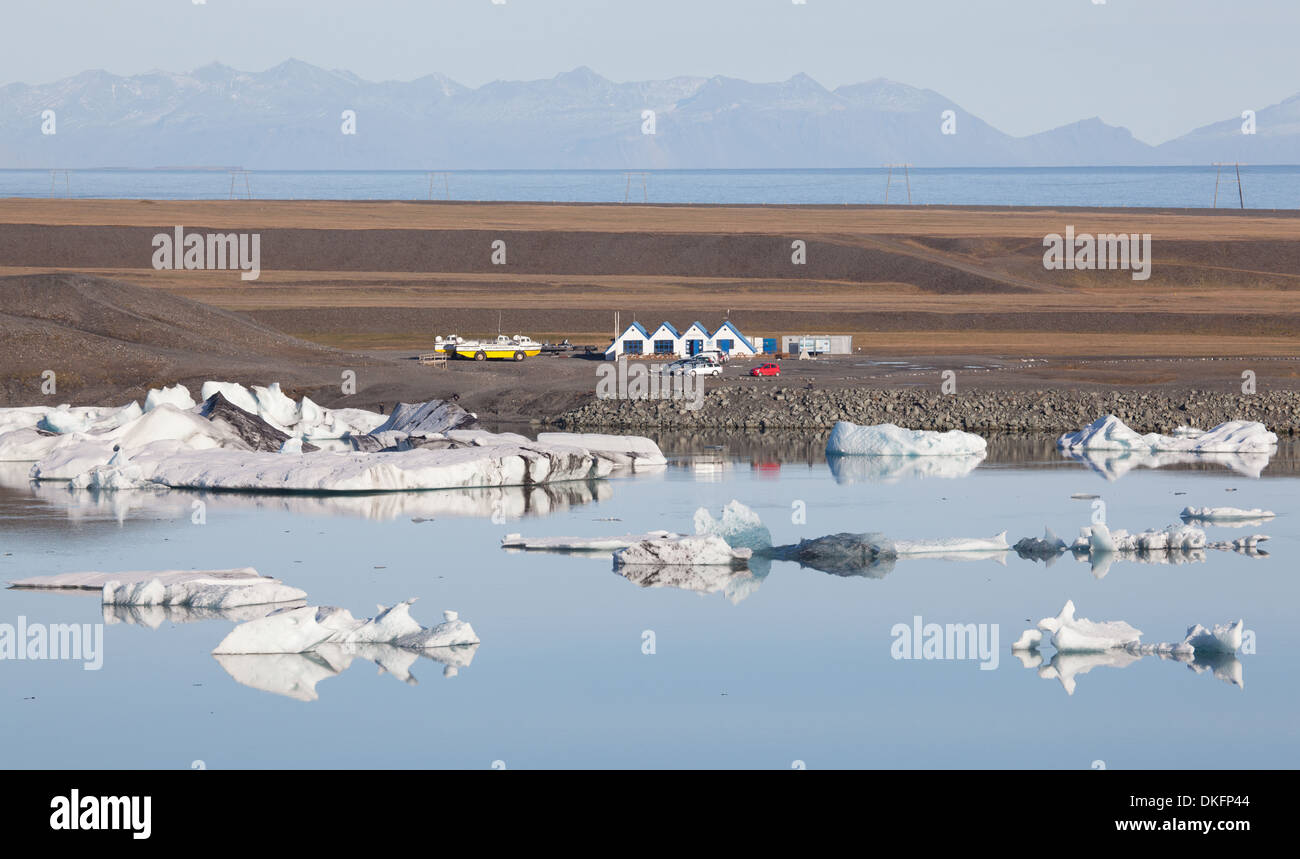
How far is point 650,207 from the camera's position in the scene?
5384 inches

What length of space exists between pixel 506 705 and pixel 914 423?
33622 millimetres

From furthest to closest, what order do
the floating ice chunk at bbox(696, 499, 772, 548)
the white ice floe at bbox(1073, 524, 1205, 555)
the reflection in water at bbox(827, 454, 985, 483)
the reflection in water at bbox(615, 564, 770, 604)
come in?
1. the reflection in water at bbox(827, 454, 985, 483)
2. the white ice floe at bbox(1073, 524, 1205, 555)
3. the floating ice chunk at bbox(696, 499, 772, 548)
4. the reflection in water at bbox(615, 564, 770, 604)

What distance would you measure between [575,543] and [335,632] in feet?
27.0

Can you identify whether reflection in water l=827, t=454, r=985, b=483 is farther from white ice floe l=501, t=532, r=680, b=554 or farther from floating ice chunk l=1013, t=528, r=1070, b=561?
white ice floe l=501, t=532, r=680, b=554

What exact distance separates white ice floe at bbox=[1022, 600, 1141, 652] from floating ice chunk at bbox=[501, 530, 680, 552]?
8.03 meters

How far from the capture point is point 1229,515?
101ft

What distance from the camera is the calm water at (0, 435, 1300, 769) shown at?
622 inches

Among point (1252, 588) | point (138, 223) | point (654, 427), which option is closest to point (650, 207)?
point (138, 223)

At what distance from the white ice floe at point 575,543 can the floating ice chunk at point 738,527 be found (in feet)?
1.82

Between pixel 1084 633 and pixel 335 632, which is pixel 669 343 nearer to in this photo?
pixel 1084 633

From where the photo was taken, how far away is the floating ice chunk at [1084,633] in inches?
776

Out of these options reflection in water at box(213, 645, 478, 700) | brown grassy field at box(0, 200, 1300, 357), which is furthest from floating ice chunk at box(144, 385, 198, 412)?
brown grassy field at box(0, 200, 1300, 357)

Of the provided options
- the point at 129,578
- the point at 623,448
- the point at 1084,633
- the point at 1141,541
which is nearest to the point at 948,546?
the point at 1141,541
